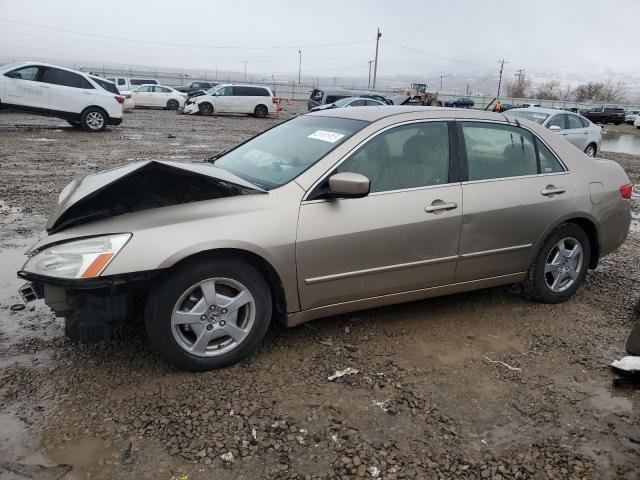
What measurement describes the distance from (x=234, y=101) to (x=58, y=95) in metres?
13.5

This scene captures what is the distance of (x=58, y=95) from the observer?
14.7 m

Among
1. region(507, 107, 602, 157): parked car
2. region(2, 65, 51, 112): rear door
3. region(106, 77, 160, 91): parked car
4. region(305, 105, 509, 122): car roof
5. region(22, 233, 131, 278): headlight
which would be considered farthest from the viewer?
region(106, 77, 160, 91): parked car

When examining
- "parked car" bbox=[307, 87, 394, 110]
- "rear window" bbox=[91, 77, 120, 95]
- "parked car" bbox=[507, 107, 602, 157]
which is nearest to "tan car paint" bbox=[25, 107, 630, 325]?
"parked car" bbox=[507, 107, 602, 157]

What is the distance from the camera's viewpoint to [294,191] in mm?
3312

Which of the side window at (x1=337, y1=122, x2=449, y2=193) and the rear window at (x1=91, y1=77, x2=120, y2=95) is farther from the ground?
the rear window at (x1=91, y1=77, x2=120, y2=95)

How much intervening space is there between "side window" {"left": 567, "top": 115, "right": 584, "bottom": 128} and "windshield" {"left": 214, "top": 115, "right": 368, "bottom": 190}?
1137cm

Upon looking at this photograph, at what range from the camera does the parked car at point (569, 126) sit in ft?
42.5

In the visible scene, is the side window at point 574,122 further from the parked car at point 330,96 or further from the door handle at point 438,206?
the parked car at point 330,96

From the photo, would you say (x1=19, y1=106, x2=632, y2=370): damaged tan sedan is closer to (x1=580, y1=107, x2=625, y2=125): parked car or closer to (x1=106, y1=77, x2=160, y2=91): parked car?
(x1=106, y1=77, x2=160, y2=91): parked car

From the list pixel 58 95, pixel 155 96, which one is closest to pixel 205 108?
pixel 155 96

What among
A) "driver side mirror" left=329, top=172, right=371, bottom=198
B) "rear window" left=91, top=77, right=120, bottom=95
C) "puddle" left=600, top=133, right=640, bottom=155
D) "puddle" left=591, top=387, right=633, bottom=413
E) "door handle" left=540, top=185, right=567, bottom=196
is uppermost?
"rear window" left=91, top=77, right=120, bottom=95

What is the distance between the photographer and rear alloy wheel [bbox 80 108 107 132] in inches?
611

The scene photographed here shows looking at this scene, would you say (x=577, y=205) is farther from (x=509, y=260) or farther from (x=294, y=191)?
(x=294, y=191)

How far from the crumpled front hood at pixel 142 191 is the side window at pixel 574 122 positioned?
1260 centimetres
